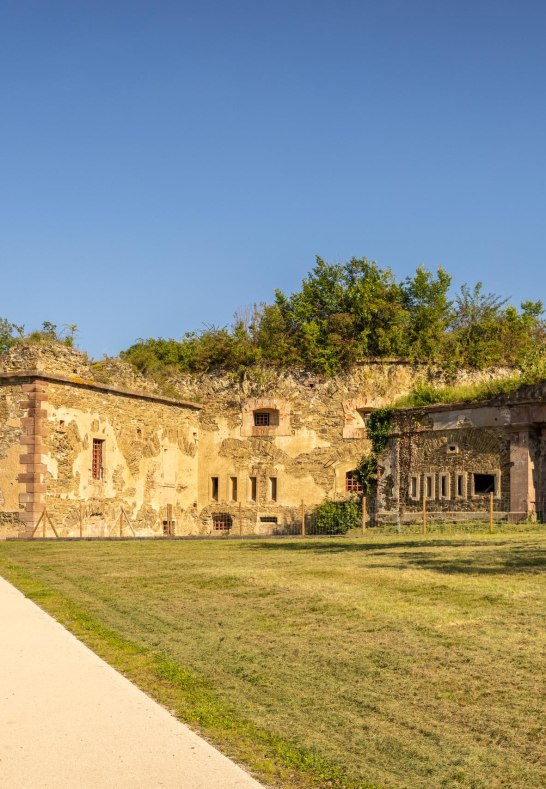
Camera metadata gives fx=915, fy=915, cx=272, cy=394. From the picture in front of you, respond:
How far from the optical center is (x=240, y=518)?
105ft

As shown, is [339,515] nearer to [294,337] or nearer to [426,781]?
[294,337]

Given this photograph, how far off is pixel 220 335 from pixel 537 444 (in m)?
13.3

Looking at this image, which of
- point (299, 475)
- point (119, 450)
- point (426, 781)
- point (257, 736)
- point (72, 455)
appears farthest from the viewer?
point (299, 475)

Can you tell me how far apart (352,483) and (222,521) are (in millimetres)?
5007

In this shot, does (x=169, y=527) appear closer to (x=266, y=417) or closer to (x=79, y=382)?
(x=266, y=417)

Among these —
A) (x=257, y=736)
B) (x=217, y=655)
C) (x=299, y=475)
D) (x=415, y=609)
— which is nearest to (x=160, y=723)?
(x=257, y=736)

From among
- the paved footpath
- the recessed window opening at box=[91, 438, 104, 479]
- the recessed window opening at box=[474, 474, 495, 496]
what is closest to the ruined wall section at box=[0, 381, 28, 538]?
the recessed window opening at box=[91, 438, 104, 479]

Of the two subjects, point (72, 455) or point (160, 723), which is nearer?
point (160, 723)

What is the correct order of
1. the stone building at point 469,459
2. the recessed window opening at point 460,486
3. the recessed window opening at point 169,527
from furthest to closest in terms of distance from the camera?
the recessed window opening at point 169,527
the recessed window opening at point 460,486
the stone building at point 469,459

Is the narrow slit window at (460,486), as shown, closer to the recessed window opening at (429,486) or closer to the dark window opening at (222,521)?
the recessed window opening at (429,486)

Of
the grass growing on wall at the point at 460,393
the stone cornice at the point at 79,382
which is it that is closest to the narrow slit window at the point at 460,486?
the grass growing on wall at the point at 460,393

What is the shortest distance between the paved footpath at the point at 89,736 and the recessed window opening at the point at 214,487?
25.6 meters

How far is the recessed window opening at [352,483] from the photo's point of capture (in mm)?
30547

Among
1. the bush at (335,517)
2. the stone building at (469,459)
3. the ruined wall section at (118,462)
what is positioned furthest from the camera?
the bush at (335,517)
